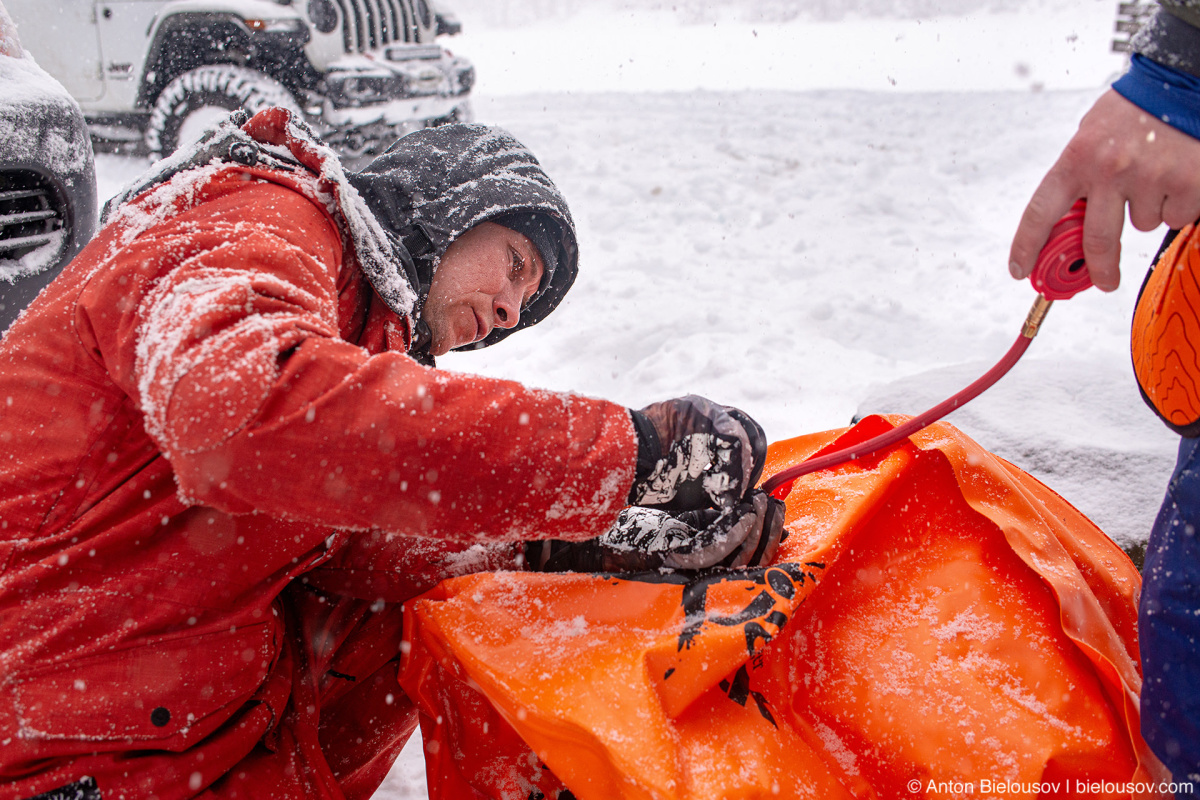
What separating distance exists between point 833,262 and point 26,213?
398cm

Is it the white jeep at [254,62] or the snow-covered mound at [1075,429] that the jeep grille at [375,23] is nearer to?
the white jeep at [254,62]

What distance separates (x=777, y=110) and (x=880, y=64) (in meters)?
4.15

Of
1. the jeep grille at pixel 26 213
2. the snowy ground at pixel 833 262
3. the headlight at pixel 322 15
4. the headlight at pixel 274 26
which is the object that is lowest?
the snowy ground at pixel 833 262

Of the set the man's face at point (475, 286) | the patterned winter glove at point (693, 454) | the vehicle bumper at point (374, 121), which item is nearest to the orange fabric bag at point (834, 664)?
the patterned winter glove at point (693, 454)

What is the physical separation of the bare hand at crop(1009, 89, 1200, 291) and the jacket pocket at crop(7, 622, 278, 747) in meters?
1.34

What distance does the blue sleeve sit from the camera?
0.96 metres

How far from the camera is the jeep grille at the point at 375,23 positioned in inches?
232

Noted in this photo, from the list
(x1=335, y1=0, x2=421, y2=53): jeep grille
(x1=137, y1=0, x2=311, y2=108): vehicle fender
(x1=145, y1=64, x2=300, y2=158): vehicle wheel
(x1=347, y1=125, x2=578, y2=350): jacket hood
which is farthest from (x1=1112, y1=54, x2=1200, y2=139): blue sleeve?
(x1=335, y1=0, x2=421, y2=53): jeep grille

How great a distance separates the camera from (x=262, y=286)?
1074 millimetres

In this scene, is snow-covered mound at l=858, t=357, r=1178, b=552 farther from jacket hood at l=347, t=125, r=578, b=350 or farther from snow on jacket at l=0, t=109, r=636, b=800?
snow on jacket at l=0, t=109, r=636, b=800

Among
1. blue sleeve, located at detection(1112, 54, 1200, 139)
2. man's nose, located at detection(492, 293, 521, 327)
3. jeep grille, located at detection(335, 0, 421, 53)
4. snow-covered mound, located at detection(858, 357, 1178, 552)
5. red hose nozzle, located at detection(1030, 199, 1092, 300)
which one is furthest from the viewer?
jeep grille, located at detection(335, 0, 421, 53)

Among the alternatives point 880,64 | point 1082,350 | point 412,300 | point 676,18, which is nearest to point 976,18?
point 880,64

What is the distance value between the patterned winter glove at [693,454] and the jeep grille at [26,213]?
1961 mm

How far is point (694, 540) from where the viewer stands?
53.8 inches
